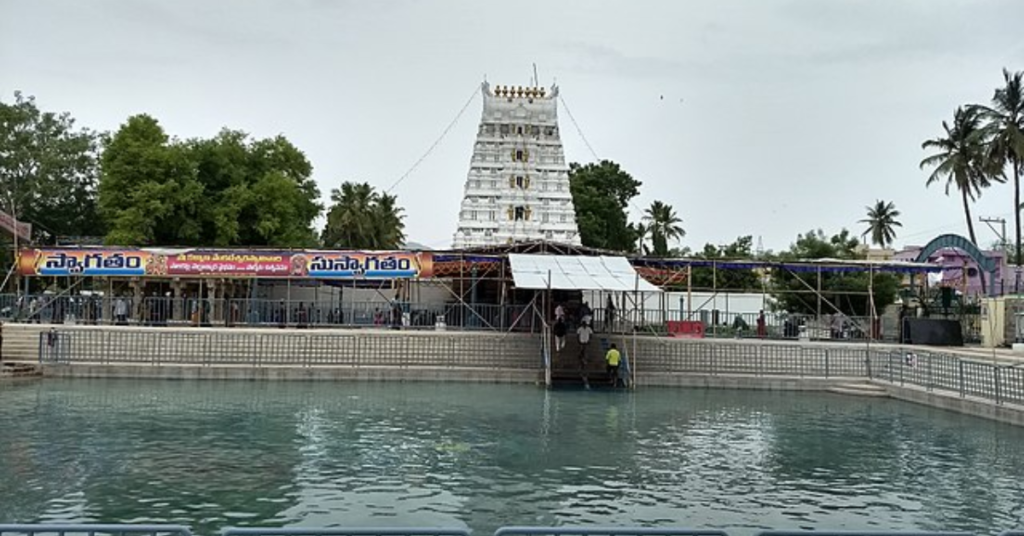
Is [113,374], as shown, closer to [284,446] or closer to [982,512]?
[284,446]

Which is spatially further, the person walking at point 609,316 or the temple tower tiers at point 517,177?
the temple tower tiers at point 517,177

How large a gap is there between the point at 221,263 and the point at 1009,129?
36405mm

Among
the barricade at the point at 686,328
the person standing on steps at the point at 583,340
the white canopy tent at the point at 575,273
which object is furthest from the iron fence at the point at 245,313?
the barricade at the point at 686,328

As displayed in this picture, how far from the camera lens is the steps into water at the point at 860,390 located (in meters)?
21.8

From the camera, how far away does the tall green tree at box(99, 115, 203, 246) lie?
36219 millimetres

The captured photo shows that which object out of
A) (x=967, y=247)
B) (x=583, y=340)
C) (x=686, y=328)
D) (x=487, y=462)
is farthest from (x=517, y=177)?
(x=487, y=462)

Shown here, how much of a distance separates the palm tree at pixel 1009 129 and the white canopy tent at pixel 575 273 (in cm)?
2483

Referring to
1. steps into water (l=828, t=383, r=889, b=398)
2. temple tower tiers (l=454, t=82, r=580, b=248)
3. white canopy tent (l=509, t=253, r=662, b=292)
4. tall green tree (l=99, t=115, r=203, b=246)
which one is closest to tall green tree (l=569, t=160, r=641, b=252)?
temple tower tiers (l=454, t=82, r=580, b=248)

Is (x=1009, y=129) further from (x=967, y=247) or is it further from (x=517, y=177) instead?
(x=517, y=177)

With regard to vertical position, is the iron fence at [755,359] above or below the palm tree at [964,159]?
below

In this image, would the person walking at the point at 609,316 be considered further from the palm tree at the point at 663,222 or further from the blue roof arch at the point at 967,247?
the palm tree at the point at 663,222

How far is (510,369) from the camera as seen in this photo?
910 inches

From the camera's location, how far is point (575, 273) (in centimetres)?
2391

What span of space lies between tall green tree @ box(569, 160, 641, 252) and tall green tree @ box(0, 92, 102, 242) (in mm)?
29890
